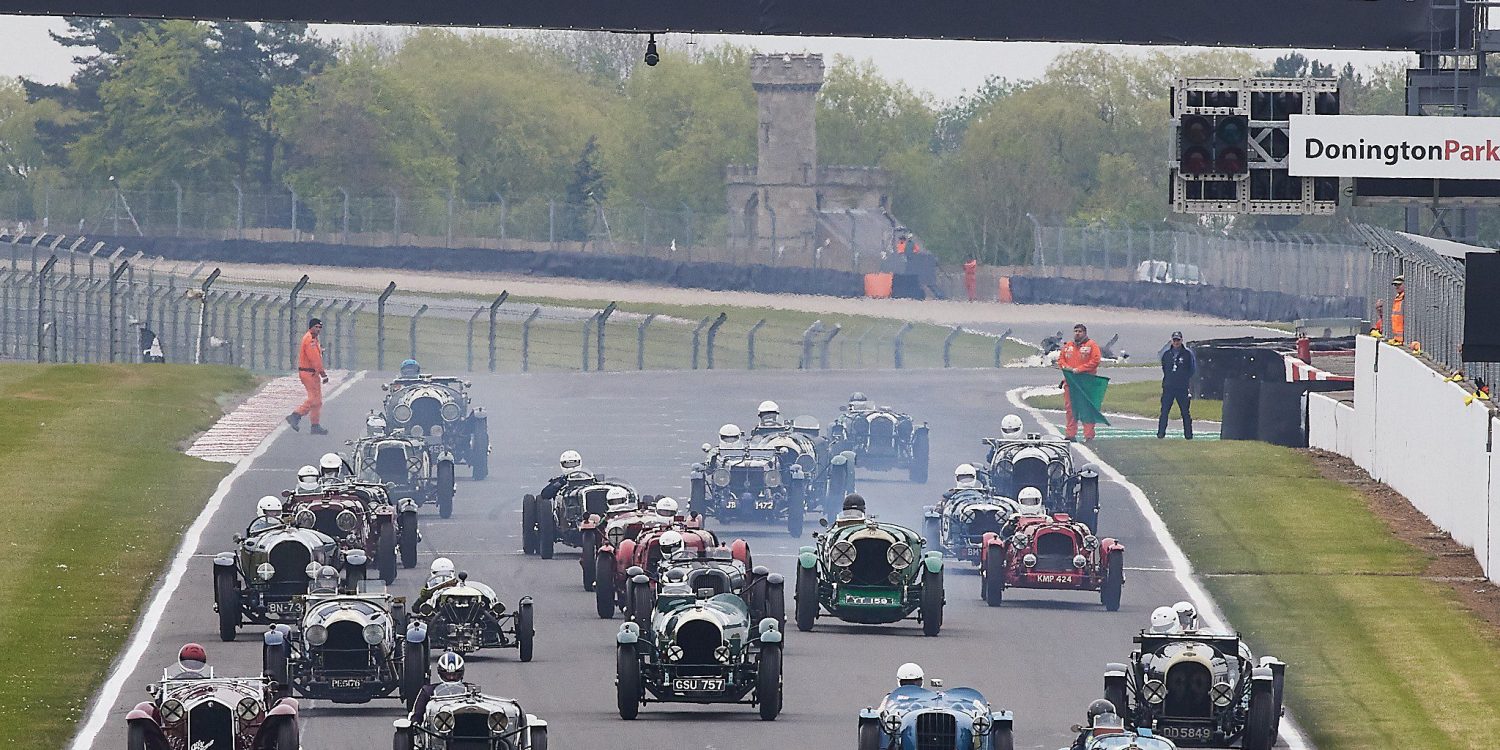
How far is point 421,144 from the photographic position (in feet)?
443

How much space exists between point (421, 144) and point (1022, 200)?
30.0m

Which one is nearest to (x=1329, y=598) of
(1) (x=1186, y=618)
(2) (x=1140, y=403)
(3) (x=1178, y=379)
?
(1) (x=1186, y=618)

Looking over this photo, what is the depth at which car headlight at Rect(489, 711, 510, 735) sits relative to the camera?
61.0 feet

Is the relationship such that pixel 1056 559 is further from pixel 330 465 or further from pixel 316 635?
pixel 316 635

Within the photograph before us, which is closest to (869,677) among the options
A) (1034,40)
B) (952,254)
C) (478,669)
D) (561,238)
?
(478,669)

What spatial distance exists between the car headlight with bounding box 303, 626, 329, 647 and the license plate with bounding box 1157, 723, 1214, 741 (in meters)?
6.63

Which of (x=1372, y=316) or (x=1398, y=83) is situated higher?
(x=1398, y=83)

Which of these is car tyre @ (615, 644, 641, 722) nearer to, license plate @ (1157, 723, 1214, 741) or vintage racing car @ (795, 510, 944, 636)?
license plate @ (1157, 723, 1214, 741)

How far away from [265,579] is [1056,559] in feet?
25.7

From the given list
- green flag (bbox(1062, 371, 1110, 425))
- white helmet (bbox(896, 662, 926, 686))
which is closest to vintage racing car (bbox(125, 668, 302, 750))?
white helmet (bbox(896, 662, 926, 686))

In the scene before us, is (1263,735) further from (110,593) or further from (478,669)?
(110,593)

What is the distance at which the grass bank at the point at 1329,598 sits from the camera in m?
22.6

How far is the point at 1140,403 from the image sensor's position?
177 ft

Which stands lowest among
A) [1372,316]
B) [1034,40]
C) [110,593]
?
[110,593]
